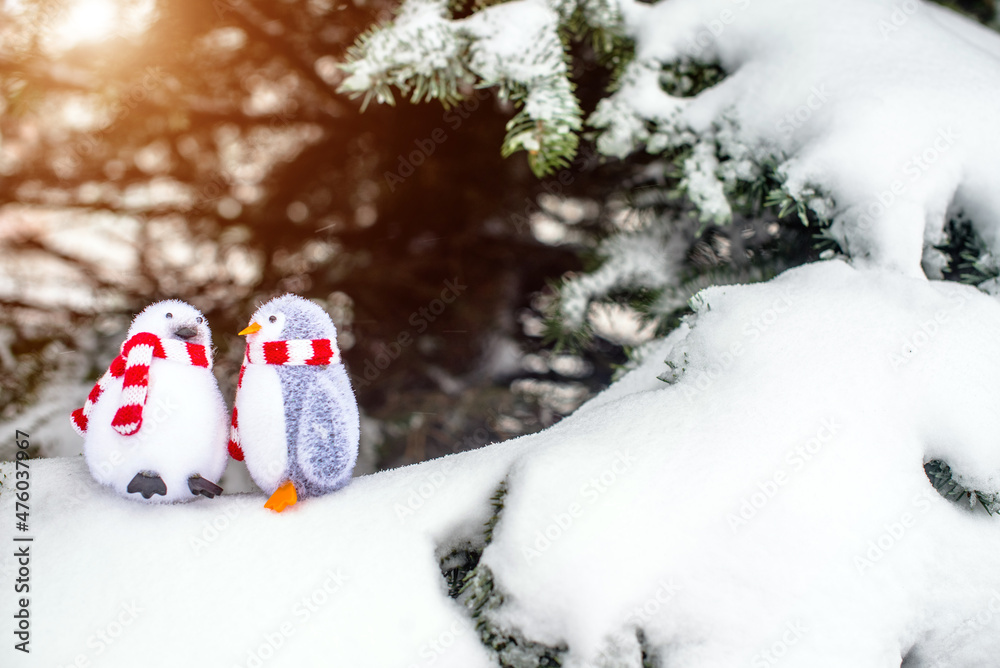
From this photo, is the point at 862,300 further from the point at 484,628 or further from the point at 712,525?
the point at 484,628

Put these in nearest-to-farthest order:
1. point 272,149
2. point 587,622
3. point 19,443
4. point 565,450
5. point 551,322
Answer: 1. point 587,622
2. point 565,450
3. point 19,443
4. point 551,322
5. point 272,149

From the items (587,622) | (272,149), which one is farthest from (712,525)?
(272,149)

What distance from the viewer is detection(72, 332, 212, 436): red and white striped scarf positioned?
79 centimetres

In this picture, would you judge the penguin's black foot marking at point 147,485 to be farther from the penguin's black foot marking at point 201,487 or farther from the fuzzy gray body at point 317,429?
the fuzzy gray body at point 317,429

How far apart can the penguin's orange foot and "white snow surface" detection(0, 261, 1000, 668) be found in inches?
0.7

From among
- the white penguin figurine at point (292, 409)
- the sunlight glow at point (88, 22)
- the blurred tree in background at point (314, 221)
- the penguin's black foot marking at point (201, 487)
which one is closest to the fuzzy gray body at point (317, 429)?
the white penguin figurine at point (292, 409)

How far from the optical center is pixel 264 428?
82 cm

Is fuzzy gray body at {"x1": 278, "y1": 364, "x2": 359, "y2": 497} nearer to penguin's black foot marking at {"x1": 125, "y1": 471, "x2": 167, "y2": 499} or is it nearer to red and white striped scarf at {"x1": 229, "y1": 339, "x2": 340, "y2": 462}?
red and white striped scarf at {"x1": 229, "y1": 339, "x2": 340, "y2": 462}

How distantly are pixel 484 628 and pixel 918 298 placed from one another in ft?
2.51

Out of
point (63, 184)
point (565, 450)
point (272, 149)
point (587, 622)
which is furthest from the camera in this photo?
point (272, 149)

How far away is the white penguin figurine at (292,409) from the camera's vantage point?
82 cm

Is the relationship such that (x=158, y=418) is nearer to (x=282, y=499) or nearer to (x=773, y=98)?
(x=282, y=499)

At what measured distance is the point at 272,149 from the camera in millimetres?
1815

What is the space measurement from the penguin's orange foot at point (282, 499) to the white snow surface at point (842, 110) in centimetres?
79
